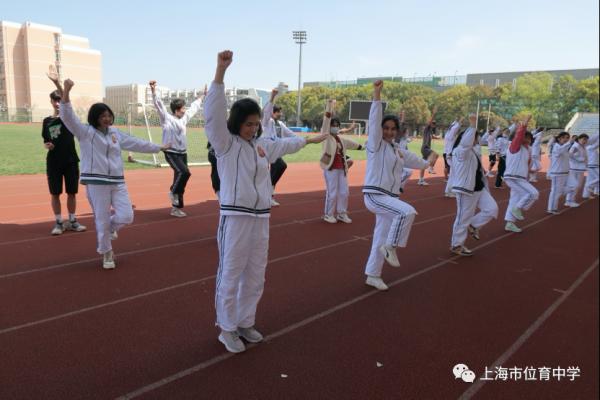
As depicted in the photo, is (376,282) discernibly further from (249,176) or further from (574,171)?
(574,171)

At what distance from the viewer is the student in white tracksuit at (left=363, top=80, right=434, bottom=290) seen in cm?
457

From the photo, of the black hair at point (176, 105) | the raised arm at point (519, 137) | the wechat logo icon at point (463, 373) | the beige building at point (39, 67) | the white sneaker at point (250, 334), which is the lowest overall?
the wechat logo icon at point (463, 373)

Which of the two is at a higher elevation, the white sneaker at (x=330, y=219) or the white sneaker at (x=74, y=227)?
the white sneaker at (x=74, y=227)

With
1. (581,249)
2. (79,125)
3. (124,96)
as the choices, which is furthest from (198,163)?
(124,96)

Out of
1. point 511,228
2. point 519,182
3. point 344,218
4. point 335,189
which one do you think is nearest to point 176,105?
point 335,189

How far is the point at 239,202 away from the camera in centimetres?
319

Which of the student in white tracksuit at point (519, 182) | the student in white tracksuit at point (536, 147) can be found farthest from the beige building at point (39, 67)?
the student in white tracksuit at point (519, 182)

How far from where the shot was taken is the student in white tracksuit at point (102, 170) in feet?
16.3

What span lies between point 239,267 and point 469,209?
4.18m

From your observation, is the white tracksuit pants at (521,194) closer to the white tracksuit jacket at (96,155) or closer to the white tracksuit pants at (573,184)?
the white tracksuit pants at (573,184)

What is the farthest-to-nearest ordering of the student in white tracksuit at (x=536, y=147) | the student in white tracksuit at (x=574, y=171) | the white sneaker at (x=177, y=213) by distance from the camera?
the student in white tracksuit at (x=536, y=147), the student in white tracksuit at (x=574, y=171), the white sneaker at (x=177, y=213)

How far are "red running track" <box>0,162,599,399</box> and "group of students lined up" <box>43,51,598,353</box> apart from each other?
37 cm

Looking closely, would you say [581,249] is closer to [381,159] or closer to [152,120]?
[381,159]

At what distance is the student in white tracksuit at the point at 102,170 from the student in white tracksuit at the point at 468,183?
451 centimetres
